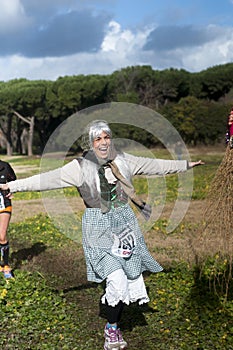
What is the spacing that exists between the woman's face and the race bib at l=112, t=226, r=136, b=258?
73 centimetres

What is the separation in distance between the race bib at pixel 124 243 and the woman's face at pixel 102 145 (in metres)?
0.73

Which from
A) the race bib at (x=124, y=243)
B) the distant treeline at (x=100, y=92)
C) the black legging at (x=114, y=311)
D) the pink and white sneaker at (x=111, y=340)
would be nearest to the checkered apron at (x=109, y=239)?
the race bib at (x=124, y=243)

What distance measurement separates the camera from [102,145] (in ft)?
16.3

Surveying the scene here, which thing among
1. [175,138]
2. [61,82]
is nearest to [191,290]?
[175,138]

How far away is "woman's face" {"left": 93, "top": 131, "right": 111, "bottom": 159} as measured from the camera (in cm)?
497

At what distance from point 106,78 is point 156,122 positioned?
52.3 m

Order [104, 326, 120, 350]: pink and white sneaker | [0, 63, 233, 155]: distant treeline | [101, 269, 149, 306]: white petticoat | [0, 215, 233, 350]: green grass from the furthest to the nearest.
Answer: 1. [0, 63, 233, 155]: distant treeline
2. [0, 215, 233, 350]: green grass
3. [104, 326, 120, 350]: pink and white sneaker
4. [101, 269, 149, 306]: white petticoat

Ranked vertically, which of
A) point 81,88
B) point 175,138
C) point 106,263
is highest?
point 81,88

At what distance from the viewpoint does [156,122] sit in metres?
6.18

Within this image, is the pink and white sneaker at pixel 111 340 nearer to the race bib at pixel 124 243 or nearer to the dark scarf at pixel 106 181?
the race bib at pixel 124 243

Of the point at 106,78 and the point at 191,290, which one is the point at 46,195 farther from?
the point at 106,78

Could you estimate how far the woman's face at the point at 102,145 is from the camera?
497 cm

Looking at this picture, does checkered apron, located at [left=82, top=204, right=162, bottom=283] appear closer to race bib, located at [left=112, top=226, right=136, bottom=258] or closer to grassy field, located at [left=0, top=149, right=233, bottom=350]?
race bib, located at [left=112, top=226, right=136, bottom=258]

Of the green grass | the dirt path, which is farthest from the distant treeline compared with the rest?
the green grass
